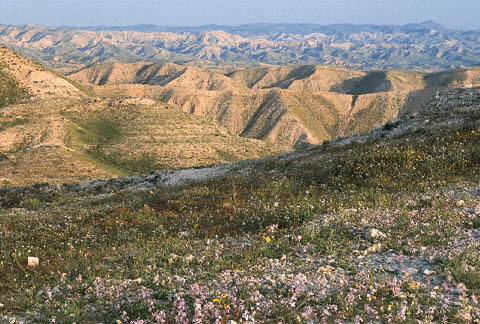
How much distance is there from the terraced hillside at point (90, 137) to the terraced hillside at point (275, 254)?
4712 centimetres

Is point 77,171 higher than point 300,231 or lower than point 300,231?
lower

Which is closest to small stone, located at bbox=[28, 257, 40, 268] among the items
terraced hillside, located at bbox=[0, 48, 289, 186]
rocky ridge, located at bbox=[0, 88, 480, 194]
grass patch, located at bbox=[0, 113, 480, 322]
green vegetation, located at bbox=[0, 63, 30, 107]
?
grass patch, located at bbox=[0, 113, 480, 322]

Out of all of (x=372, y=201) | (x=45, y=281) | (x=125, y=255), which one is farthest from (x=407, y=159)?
(x=45, y=281)

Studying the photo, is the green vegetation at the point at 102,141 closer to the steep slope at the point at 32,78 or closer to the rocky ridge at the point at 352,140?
the steep slope at the point at 32,78

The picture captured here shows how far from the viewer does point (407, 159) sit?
1502cm

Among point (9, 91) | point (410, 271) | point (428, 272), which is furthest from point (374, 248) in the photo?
point (9, 91)

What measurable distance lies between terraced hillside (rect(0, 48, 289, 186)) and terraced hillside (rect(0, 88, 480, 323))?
4712cm

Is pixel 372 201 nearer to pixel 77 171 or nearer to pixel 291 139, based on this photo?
pixel 77 171

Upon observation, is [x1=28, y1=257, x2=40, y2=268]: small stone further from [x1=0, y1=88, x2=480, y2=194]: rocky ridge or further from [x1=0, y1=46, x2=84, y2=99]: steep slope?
[x1=0, y1=46, x2=84, y2=99]: steep slope

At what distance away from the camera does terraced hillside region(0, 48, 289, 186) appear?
64.0 m

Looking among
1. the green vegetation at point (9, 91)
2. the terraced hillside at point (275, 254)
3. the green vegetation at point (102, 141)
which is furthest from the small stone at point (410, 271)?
the green vegetation at point (9, 91)

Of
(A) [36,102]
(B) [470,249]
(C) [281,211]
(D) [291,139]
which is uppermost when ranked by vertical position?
(B) [470,249]

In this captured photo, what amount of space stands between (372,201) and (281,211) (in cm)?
312

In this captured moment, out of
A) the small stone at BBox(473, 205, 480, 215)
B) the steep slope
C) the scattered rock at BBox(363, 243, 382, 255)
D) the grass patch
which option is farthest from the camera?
the steep slope
